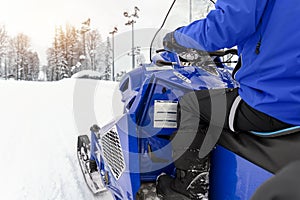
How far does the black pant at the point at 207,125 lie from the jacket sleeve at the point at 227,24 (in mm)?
277

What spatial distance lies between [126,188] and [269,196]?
1.52 meters

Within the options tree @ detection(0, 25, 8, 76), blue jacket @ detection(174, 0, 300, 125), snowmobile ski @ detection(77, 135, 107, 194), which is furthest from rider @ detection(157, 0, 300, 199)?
tree @ detection(0, 25, 8, 76)

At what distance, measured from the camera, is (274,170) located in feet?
4.50

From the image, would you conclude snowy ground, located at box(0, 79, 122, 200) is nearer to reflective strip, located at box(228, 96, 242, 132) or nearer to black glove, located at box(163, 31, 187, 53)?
black glove, located at box(163, 31, 187, 53)

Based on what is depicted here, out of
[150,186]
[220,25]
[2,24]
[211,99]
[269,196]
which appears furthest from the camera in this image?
[2,24]

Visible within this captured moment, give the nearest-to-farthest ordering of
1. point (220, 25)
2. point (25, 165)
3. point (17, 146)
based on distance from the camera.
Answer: point (220, 25)
point (25, 165)
point (17, 146)

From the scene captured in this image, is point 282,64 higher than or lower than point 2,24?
lower

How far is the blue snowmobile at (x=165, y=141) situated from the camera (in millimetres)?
1516

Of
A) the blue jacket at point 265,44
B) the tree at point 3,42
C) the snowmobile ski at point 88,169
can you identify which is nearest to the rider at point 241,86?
the blue jacket at point 265,44

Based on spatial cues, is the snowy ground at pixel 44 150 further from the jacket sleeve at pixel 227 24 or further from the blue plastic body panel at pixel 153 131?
the jacket sleeve at pixel 227 24

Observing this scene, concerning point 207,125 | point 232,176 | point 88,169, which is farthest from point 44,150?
point 232,176

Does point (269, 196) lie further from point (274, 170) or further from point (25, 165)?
point (25, 165)

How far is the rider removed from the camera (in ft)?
4.33

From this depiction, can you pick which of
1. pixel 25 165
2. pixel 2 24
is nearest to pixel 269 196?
pixel 25 165
